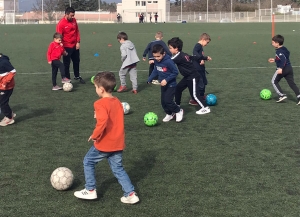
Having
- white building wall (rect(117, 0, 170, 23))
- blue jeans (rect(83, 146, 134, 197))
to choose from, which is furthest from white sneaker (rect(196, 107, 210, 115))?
white building wall (rect(117, 0, 170, 23))

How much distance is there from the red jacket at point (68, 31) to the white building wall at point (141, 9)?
7968cm

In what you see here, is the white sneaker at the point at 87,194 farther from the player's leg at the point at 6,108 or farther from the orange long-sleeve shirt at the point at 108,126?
the player's leg at the point at 6,108

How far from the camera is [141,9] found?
321 feet

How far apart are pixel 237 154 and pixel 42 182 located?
2821 millimetres

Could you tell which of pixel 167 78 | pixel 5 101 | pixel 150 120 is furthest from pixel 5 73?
pixel 167 78

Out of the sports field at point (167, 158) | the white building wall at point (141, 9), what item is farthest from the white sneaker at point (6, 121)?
the white building wall at point (141, 9)

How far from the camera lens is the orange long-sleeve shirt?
4410 mm

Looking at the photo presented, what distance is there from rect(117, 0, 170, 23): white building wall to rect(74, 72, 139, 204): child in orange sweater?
87.1 metres

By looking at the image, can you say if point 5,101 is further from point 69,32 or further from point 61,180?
point 69,32

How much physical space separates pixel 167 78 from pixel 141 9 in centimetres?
9295

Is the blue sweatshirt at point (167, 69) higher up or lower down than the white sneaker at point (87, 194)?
higher up

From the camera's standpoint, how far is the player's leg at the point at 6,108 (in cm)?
768

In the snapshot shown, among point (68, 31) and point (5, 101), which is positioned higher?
point (68, 31)

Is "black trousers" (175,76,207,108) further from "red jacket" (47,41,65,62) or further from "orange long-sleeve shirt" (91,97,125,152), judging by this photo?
"orange long-sleeve shirt" (91,97,125,152)
